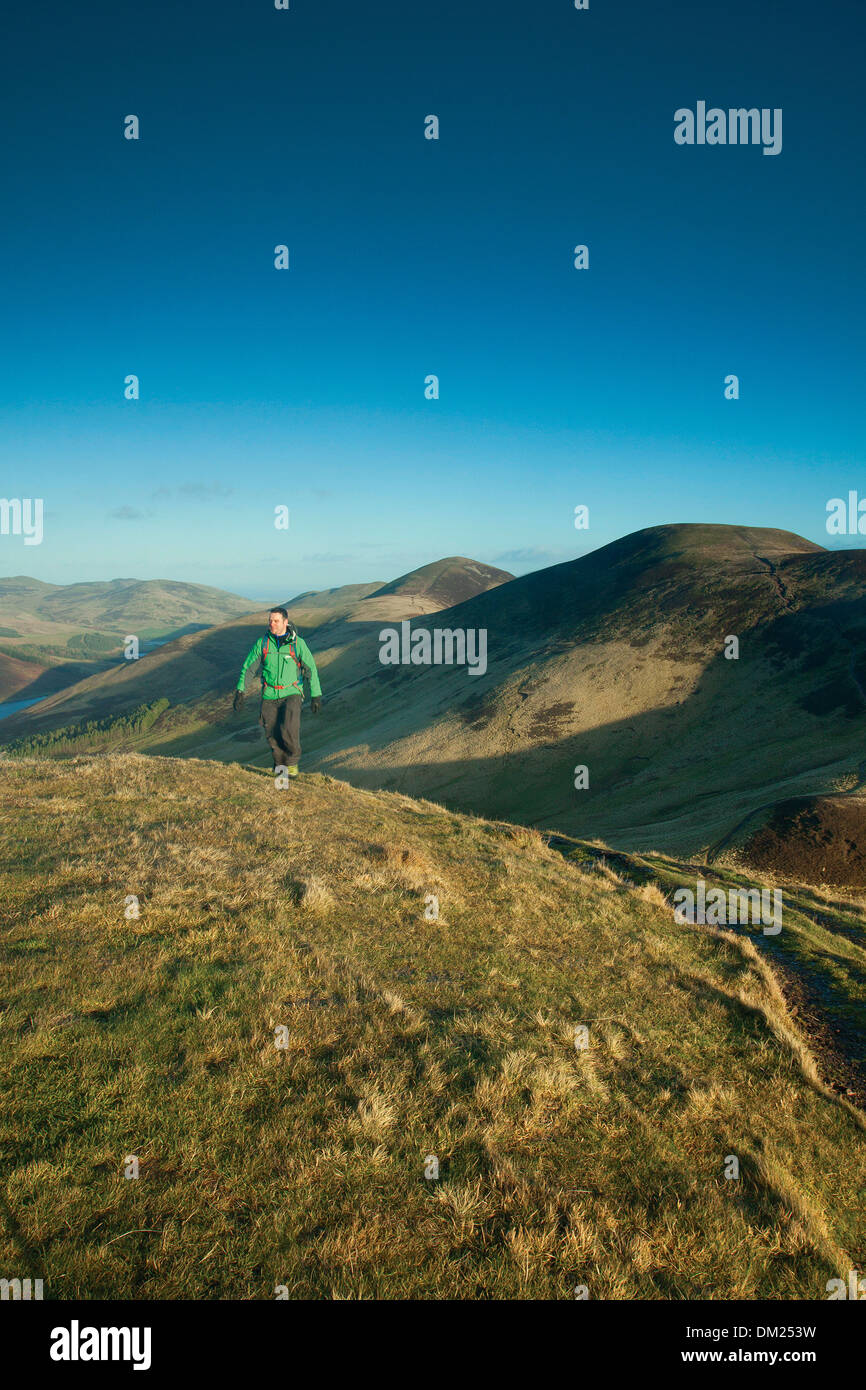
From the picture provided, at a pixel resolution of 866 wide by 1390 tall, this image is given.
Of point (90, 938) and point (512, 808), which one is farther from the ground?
point (90, 938)

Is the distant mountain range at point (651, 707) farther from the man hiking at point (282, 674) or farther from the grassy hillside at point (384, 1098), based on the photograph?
the grassy hillside at point (384, 1098)

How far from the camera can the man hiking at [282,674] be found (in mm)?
16719

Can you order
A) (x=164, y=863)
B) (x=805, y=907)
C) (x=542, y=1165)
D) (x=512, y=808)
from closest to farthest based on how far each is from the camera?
(x=542, y=1165) → (x=164, y=863) → (x=805, y=907) → (x=512, y=808)

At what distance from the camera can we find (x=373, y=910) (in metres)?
10.2

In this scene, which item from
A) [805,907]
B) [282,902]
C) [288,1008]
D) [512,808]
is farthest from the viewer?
[512,808]

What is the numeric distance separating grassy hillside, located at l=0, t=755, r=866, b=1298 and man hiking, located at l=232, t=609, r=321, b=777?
6339 mm

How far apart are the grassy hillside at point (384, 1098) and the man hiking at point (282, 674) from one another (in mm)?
6339

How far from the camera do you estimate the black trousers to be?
1730 centimetres

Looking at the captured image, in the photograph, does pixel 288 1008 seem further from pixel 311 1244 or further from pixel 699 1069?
Result: pixel 699 1069

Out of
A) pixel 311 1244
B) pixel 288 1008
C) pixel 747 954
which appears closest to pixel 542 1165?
pixel 311 1244

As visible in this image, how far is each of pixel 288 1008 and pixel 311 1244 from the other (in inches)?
110

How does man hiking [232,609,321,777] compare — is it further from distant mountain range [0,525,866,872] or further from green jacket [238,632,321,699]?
distant mountain range [0,525,866,872]

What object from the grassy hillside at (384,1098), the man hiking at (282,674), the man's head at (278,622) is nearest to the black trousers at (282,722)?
the man hiking at (282,674)
